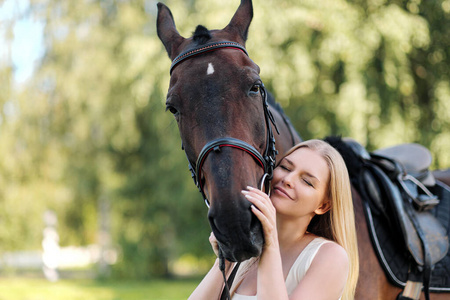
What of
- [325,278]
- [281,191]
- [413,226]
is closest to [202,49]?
[281,191]

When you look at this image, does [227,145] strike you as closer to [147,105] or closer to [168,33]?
[168,33]

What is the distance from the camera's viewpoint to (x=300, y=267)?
5.60 feet

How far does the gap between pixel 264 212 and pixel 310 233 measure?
477 mm

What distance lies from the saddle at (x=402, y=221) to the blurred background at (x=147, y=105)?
15.3 feet

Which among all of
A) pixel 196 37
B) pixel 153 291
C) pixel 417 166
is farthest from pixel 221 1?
pixel 153 291

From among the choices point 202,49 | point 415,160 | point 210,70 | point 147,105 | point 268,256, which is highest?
point 147,105

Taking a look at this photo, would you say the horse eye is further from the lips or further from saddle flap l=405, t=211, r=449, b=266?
saddle flap l=405, t=211, r=449, b=266

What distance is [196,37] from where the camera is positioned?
1.90m

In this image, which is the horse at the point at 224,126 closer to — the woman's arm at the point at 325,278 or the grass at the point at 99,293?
the woman's arm at the point at 325,278

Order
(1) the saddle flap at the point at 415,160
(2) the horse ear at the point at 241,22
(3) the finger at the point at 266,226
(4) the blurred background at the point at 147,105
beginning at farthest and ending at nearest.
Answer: (4) the blurred background at the point at 147,105 < (1) the saddle flap at the point at 415,160 < (2) the horse ear at the point at 241,22 < (3) the finger at the point at 266,226

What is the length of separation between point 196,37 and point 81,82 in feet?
39.9

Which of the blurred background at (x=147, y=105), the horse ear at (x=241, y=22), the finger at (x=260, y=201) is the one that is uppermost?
the blurred background at (x=147, y=105)

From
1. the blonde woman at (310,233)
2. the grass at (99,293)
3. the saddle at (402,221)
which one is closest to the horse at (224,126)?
the blonde woman at (310,233)

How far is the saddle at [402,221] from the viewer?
2.50 metres
